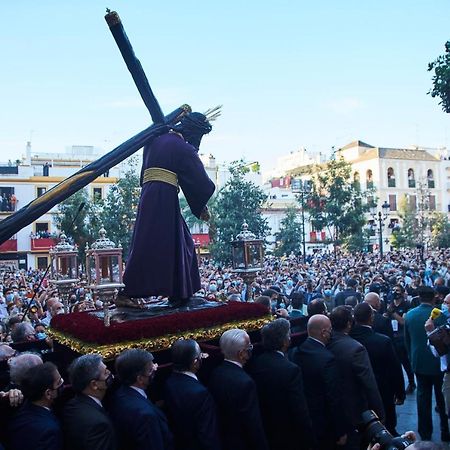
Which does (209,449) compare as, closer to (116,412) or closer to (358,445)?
(116,412)

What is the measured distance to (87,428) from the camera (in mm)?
3455

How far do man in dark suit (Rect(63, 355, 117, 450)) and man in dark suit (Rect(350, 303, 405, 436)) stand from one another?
9.28ft

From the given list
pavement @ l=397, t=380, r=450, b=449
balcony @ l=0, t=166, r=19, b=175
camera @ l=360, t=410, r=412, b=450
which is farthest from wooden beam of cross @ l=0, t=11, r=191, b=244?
balcony @ l=0, t=166, r=19, b=175

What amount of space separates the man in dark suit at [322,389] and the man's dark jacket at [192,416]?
43.3 inches

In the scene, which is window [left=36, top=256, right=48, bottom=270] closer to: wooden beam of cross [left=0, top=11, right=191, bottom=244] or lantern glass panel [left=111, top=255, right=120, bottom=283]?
lantern glass panel [left=111, top=255, right=120, bottom=283]

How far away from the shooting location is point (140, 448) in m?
3.64

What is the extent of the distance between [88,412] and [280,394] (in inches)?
64.9

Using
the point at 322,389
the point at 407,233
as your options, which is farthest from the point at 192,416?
the point at 407,233

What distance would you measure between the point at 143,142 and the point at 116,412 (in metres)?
3.36

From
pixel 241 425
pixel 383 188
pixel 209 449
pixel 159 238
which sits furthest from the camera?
pixel 383 188

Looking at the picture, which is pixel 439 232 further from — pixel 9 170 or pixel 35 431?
pixel 35 431

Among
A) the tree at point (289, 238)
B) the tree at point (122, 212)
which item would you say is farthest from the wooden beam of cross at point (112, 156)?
the tree at point (289, 238)

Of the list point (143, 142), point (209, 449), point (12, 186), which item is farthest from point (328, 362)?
point (12, 186)

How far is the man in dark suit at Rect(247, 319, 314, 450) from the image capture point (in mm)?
4473
